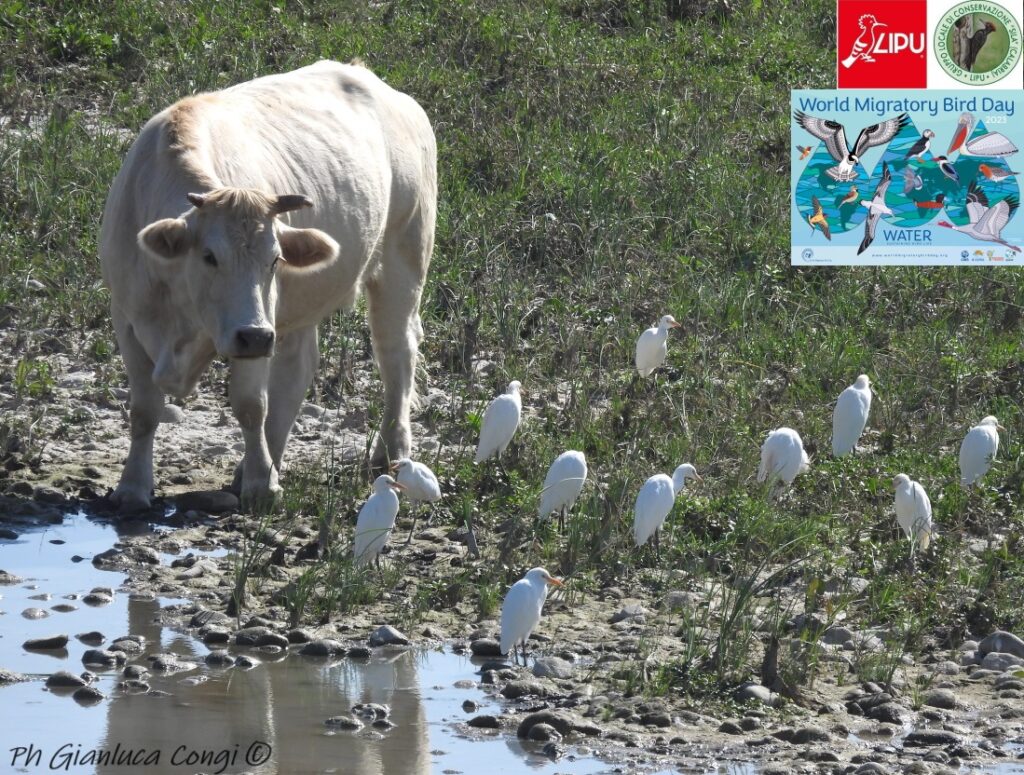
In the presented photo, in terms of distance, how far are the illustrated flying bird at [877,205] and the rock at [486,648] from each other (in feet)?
21.6

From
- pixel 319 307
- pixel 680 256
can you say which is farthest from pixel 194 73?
pixel 319 307

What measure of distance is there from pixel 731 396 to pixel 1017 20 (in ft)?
17.7

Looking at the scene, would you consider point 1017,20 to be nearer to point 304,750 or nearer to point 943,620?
point 943,620

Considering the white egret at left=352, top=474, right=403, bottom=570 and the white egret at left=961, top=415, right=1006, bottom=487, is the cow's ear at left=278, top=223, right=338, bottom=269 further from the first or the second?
the white egret at left=961, top=415, right=1006, bottom=487

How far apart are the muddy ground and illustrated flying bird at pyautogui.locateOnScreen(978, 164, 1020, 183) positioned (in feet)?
19.3

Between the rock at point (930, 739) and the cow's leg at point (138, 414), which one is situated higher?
the cow's leg at point (138, 414)

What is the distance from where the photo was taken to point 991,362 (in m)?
10.1

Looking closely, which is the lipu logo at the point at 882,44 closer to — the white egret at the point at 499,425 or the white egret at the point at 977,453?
the white egret at the point at 977,453

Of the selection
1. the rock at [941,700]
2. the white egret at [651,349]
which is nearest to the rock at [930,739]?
the rock at [941,700]

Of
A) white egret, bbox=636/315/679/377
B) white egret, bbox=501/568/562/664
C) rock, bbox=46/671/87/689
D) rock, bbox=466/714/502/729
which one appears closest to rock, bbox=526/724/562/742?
rock, bbox=466/714/502/729

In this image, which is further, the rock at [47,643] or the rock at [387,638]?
the rock at [387,638]

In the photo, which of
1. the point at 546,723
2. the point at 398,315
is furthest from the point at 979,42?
the point at 546,723

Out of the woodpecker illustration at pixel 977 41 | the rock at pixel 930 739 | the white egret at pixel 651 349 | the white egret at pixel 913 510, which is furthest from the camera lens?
the woodpecker illustration at pixel 977 41

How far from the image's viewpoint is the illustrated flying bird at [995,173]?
12248mm
